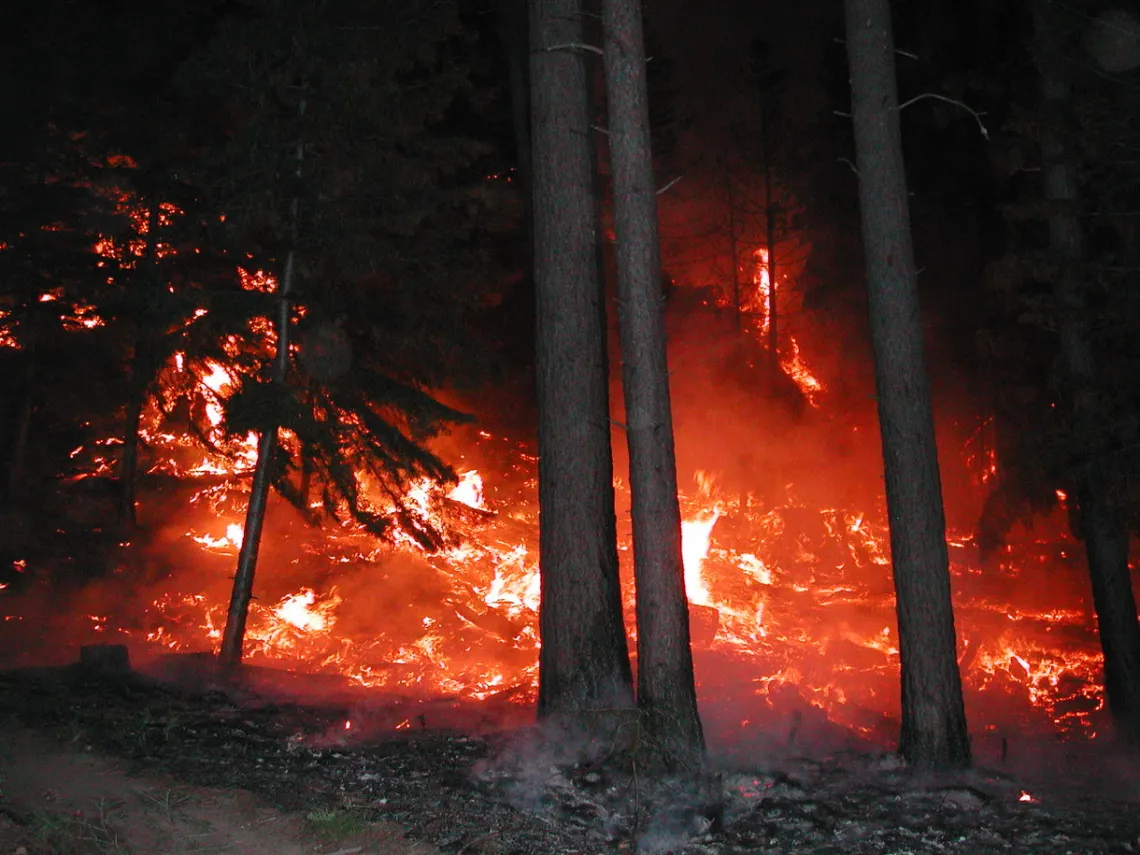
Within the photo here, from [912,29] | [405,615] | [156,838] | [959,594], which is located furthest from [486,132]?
[156,838]

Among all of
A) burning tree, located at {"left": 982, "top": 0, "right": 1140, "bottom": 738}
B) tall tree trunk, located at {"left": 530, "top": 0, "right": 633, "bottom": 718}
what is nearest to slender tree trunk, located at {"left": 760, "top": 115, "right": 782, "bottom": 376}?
burning tree, located at {"left": 982, "top": 0, "right": 1140, "bottom": 738}

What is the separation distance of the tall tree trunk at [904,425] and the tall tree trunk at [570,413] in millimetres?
2931

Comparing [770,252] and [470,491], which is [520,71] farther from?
[770,252]

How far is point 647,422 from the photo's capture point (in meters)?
8.84

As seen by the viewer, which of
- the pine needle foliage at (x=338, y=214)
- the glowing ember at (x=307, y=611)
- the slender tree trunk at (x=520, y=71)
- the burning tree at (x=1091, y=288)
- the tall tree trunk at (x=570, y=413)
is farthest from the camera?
the slender tree trunk at (x=520, y=71)

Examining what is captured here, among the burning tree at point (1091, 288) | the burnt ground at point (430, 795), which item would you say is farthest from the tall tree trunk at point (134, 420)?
the burning tree at point (1091, 288)

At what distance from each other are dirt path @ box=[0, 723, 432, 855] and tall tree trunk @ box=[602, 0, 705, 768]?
9.85 ft

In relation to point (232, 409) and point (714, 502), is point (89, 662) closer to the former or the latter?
point (232, 409)

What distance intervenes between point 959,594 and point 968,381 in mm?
4668

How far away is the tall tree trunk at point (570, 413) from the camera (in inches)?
382

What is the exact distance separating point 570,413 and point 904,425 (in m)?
3.48

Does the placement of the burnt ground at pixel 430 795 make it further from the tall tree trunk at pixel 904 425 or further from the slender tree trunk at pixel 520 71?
the slender tree trunk at pixel 520 71

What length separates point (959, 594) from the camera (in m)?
19.7

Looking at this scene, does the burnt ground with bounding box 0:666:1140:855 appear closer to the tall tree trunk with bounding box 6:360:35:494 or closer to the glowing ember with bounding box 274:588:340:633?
the glowing ember with bounding box 274:588:340:633
